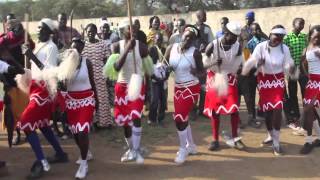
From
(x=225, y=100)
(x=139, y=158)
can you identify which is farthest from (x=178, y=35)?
(x=139, y=158)

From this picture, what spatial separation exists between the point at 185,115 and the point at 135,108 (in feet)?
2.36

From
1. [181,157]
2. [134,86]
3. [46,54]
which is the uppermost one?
[46,54]

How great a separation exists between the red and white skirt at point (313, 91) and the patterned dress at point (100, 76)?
10.7 ft

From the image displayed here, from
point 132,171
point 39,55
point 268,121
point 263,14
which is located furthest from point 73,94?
point 263,14

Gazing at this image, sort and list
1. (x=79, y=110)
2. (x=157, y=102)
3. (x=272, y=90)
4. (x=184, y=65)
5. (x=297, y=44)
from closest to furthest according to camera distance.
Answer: (x=79, y=110)
(x=184, y=65)
(x=272, y=90)
(x=297, y=44)
(x=157, y=102)

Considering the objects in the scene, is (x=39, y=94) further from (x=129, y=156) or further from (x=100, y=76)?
(x=100, y=76)

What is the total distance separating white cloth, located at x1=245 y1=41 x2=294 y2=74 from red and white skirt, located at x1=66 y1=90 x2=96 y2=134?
96.8 inches

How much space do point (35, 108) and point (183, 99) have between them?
2029 millimetres

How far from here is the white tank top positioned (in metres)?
7.11

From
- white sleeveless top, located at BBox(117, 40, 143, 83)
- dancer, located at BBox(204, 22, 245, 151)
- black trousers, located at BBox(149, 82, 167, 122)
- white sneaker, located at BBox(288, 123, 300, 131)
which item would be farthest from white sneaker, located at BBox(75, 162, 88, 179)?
white sneaker, located at BBox(288, 123, 300, 131)

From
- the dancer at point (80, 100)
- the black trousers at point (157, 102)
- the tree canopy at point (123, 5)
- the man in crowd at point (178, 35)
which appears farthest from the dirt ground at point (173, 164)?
the tree canopy at point (123, 5)

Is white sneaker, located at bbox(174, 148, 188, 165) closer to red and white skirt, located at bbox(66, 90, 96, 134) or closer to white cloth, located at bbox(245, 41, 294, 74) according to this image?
red and white skirt, located at bbox(66, 90, 96, 134)

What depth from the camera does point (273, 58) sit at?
7012 millimetres

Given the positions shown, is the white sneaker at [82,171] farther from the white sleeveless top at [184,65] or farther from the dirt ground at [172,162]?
the white sleeveless top at [184,65]
